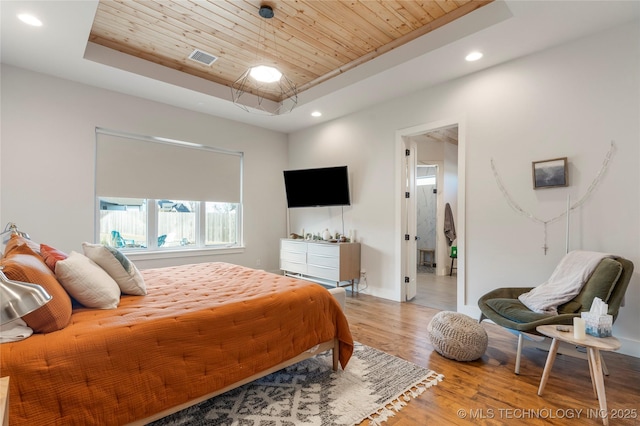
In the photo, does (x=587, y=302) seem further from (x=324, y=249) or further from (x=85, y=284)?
(x=85, y=284)

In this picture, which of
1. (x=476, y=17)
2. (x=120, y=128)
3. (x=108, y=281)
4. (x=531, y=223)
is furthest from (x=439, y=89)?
(x=120, y=128)

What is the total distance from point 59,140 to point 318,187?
3.43 meters

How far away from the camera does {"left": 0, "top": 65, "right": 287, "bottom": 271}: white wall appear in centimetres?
347

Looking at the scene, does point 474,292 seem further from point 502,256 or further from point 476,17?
point 476,17

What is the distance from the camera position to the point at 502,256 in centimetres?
331

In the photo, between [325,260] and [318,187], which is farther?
[318,187]

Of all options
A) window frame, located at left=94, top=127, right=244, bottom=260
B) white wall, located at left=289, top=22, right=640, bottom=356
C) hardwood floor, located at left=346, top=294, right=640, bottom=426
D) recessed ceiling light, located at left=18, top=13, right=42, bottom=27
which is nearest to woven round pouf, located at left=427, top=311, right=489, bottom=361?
hardwood floor, located at left=346, top=294, right=640, bottom=426

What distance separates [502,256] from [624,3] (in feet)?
7.63

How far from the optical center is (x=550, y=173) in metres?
2.98

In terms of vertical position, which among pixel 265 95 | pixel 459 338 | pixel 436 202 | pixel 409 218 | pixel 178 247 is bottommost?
pixel 459 338

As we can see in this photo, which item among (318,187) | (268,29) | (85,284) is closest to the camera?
(85,284)

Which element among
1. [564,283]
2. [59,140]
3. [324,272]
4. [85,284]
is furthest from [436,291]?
[59,140]

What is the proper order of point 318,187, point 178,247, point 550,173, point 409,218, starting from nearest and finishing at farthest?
point 550,173, point 409,218, point 178,247, point 318,187

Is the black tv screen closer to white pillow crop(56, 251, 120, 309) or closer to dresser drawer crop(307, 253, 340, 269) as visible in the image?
dresser drawer crop(307, 253, 340, 269)
